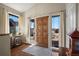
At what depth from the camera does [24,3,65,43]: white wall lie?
6.57ft

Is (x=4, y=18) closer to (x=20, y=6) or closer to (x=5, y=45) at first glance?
(x=20, y=6)

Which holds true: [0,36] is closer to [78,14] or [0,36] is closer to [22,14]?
[22,14]

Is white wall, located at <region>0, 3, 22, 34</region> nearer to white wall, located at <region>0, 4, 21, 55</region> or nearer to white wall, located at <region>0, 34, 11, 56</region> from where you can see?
white wall, located at <region>0, 4, 21, 55</region>

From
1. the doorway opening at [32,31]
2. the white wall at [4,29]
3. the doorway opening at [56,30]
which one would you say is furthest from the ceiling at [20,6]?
the doorway opening at [56,30]

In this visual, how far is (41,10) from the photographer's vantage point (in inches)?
80.7

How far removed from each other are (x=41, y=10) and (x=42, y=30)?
0.33 meters

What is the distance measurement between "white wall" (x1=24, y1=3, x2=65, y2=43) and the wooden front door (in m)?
0.09

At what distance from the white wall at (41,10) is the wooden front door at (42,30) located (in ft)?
0.30

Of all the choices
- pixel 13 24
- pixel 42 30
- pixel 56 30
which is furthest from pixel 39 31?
pixel 13 24

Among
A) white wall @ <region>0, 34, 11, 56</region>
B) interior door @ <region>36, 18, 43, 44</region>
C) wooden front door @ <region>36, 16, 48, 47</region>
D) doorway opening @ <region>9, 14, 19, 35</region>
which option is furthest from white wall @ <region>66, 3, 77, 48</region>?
white wall @ <region>0, 34, 11, 56</region>

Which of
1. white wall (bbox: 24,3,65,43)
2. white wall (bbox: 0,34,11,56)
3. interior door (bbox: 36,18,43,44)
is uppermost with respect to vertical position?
white wall (bbox: 24,3,65,43)

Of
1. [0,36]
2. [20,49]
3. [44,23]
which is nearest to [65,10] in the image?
[44,23]

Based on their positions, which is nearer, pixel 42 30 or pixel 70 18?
pixel 70 18

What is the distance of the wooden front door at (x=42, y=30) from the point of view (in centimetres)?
207
